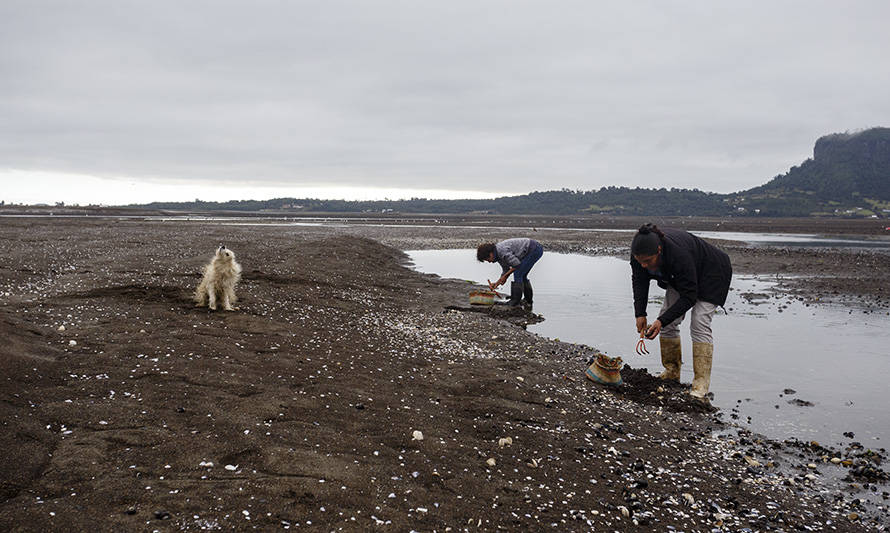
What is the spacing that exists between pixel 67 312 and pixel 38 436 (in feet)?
19.1

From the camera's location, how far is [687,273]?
8250 mm

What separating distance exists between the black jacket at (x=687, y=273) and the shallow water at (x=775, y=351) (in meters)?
1.86

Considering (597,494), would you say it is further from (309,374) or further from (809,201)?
(809,201)

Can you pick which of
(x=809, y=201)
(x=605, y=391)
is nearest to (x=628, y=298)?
(x=605, y=391)

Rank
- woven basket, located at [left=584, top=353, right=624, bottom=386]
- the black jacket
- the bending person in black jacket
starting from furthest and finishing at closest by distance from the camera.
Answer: woven basket, located at [left=584, top=353, right=624, bottom=386] < the black jacket < the bending person in black jacket

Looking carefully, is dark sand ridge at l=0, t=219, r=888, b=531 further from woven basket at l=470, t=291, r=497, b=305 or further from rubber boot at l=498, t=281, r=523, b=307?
woven basket at l=470, t=291, r=497, b=305

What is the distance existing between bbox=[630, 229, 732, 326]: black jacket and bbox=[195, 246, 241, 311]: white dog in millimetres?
7909

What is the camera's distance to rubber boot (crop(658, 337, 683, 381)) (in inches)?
377

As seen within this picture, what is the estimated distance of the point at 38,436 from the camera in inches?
194

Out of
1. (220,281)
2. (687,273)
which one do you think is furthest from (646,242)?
(220,281)

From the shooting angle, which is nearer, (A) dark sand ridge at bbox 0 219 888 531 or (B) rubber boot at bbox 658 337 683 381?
(A) dark sand ridge at bbox 0 219 888 531

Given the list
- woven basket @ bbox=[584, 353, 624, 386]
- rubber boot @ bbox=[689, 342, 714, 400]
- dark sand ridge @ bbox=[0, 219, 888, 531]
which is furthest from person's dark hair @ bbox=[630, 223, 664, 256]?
dark sand ridge @ bbox=[0, 219, 888, 531]

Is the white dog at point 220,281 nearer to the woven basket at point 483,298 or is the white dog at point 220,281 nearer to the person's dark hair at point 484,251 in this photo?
the person's dark hair at point 484,251

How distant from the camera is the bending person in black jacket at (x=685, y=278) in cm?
812
